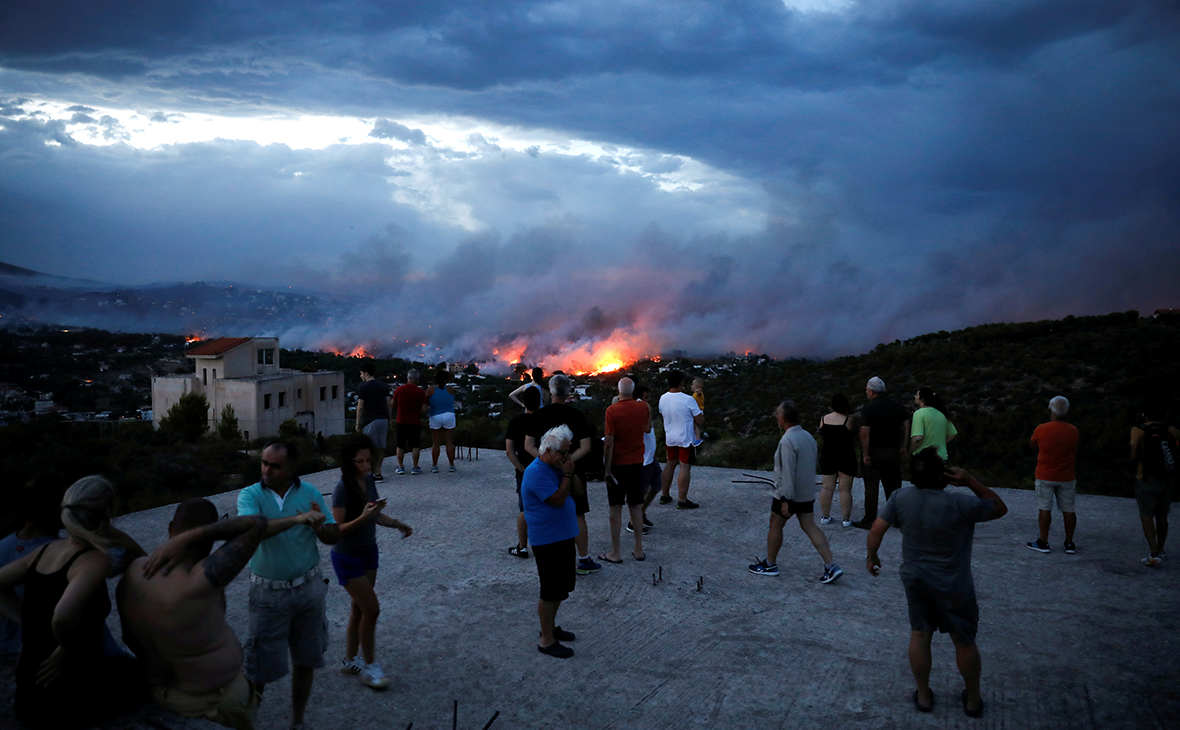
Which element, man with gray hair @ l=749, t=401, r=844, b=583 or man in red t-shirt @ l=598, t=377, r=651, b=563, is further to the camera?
man in red t-shirt @ l=598, t=377, r=651, b=563

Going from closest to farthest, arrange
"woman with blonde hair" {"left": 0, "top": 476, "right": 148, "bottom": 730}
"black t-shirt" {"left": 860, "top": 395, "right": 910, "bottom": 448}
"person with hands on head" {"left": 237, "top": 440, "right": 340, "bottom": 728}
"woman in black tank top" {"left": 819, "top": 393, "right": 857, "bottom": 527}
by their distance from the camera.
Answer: "woman with blonde hair" {"left": 0, "top": 476, "right": 148, "bottom": 730} < "person with hands on head" {"left": 237, "top": 440, "right": 340, "bottom": 728} < "black t-shirt" {"left": 860, "top": 395, "right": 910, "bottom": 448} < "woman in black tank top" {"left": 819, "top": 393, "right": 857, "bottom": 527}

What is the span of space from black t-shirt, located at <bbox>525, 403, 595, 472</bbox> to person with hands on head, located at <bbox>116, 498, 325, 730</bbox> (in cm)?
320

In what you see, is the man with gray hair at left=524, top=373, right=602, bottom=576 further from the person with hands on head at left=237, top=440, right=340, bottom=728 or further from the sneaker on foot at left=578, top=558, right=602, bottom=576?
the person with hands on head at left=237, top=440, right=340, bottom=728

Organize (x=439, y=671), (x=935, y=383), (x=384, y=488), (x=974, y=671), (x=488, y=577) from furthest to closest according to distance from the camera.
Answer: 1. (x=935, y=383)
2. (x=384, y=488)
3. (x=488, y=577)
4. (x=439, y=671)
5. (x=974, y=671)

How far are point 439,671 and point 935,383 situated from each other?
26778 millimetres

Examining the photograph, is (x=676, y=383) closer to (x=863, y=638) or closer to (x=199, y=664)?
(x=863, y=638)

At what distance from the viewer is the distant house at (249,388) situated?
39031 mm

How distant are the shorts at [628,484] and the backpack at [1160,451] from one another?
194 inches

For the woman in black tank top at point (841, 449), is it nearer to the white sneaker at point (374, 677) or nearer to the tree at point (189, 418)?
the white sneaker at point (374, 677)

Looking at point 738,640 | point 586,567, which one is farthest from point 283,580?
point 586,567

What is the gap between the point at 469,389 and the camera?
4125 centimetres

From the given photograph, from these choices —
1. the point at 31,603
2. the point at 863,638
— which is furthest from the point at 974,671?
the point at 31,603

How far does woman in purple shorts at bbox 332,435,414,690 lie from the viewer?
4.30 metres

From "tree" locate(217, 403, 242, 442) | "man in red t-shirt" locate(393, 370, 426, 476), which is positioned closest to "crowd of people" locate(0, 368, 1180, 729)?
"man in red t-shirt" locate(393, 370, 426, 476)
